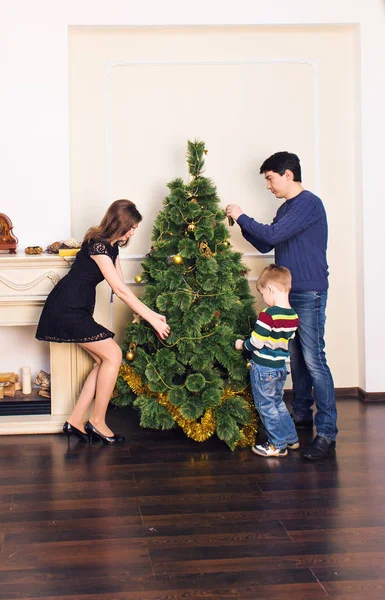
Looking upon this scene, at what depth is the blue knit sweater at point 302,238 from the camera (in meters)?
4.10

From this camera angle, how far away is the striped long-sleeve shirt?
12.7 feet

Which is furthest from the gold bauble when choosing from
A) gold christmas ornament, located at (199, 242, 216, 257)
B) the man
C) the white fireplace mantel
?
the white fireplace mantel

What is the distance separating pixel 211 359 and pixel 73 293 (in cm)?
81

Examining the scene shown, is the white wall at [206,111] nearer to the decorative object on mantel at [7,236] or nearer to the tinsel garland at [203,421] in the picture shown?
the decorative object on mantel at [7,236]

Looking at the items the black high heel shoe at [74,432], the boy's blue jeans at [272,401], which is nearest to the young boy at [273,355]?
the boy's blue jeans at [272,401]

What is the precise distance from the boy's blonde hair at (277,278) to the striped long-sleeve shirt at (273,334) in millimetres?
111

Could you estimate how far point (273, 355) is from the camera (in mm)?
3920

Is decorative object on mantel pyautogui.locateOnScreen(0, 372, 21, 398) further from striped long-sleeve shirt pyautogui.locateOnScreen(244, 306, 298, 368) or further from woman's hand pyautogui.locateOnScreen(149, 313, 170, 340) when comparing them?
striped long-sleeve shirt pyautogui.locateOnScreen(244, 306, 298, 368)

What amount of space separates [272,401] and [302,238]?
885 millimetres

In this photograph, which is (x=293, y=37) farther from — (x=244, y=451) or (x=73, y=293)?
(x=244, y=451)

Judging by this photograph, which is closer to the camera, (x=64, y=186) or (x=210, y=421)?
(x=210, y=421)

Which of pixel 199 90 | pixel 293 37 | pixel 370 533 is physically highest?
pixel 293 37

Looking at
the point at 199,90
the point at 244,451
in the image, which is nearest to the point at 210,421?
the point at 244,451

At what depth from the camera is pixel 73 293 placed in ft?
13.6
